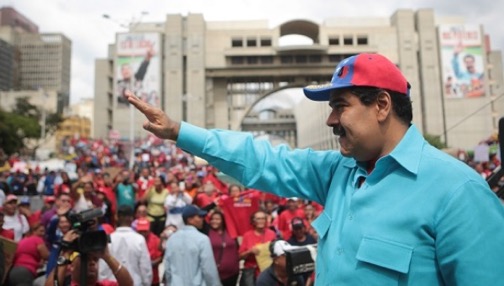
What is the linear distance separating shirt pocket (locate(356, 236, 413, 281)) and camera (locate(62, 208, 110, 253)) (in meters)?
2.24

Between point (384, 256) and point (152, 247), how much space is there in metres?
4.91

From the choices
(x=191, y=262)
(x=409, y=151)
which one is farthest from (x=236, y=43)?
(x=409, y=151)

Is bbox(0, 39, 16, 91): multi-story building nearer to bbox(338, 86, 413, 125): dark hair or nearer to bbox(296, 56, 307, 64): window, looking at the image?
bbox(296, 56, 307, 64): window

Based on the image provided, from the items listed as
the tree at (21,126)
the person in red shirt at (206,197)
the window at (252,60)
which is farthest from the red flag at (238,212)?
the window at (252,60)

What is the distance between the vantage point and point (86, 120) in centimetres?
10131

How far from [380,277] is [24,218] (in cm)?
676

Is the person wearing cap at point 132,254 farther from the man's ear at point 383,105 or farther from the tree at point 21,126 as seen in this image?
the tree at point 21,126

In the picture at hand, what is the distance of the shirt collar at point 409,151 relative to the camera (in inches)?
51.1

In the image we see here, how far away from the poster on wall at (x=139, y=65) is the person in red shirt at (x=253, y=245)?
42.0 metres

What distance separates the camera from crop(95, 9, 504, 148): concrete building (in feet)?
152

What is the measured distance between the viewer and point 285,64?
48000mm

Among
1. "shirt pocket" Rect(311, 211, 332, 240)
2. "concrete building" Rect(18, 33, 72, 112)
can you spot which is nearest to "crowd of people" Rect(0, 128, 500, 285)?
"shirt pocket" Rect(311, 211, 332, 240)

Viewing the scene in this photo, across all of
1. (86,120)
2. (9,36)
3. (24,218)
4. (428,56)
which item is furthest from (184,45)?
(9,36)

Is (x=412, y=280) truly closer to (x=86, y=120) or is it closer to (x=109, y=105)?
(x=109, y=105)
